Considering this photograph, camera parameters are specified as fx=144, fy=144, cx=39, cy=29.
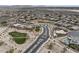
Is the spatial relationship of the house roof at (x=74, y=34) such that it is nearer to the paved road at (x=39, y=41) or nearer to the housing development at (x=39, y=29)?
the housing development at (x=39, y=29)

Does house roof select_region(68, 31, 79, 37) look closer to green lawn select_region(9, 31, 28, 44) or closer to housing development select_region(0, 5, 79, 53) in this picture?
housing development select_region(0, 5, 79, 53)

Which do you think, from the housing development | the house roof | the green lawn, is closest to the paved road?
the housing development

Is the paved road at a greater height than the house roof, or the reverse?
the house roof

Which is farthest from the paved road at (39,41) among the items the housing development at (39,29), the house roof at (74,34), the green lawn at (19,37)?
the house roof at (74,34)

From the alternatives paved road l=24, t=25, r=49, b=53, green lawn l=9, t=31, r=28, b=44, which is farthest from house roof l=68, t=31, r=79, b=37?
green lawn l=9, t=31, r=28, b=44

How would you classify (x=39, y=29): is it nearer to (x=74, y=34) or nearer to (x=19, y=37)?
(x=19, y=37)

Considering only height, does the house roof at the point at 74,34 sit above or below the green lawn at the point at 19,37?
above

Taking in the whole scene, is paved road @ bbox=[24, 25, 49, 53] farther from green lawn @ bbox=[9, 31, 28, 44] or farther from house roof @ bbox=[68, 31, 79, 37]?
house roof @ bbox=[68, 31, 79, 37]
